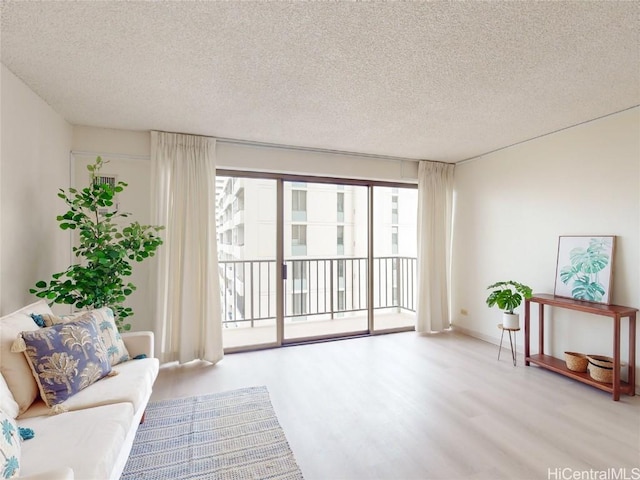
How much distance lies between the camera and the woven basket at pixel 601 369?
2562 millimetres

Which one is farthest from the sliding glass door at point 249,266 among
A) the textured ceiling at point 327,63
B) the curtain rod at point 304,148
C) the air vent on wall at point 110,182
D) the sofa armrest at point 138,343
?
the sofa armrest at point 138,343

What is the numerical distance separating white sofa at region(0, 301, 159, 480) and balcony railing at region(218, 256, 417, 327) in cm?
243

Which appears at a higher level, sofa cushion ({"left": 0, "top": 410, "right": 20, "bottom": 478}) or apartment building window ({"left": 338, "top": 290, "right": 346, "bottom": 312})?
sofa cushion ({"left": 0, "top": 410, "right": 20, "bottom": 478})

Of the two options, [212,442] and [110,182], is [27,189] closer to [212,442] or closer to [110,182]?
[110,182]

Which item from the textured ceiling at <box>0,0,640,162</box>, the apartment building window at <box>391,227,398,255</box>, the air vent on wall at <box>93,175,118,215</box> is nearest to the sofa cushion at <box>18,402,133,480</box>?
the textured ceiling at <box>0,0,640,162</box>

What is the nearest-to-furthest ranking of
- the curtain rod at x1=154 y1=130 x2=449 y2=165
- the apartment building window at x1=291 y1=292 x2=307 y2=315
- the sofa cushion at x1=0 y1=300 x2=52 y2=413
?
the sofa cushion at x1=0 y1=300 x2=52 y2=413 < the curtain rod at x1=154 y1=130 x2=449 y2=165 < the apartment building window at x1=291 y1=292 x2=307 y2=315

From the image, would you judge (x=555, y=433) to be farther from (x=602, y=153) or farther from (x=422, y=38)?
(x=422, y=38)

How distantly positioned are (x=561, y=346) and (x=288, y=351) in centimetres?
290

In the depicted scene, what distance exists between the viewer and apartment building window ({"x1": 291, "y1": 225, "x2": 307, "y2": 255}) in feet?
15.7

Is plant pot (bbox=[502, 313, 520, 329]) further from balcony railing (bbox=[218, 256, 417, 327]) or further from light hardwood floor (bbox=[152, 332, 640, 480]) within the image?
balcony railing (bbox=[218, 256, 417, 327])

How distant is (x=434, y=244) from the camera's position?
4387 millimetres

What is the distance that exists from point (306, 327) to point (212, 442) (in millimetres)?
2773

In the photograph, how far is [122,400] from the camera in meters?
1.67

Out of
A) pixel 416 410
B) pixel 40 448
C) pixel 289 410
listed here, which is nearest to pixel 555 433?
pixel 416 410
